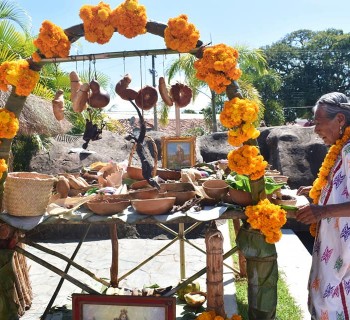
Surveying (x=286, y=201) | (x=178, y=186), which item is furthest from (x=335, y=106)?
(x=178, y=186)

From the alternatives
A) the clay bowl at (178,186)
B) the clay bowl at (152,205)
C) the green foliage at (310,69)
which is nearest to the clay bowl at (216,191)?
the clay bowl at (178,186)

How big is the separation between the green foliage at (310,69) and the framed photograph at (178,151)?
34.7m

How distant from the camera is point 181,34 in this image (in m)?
2.97

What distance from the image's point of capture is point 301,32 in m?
51.6

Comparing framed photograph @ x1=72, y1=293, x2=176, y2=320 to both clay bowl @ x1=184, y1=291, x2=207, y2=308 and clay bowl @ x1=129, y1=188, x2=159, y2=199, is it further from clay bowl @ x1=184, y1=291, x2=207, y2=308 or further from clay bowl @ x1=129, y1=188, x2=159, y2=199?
clay bowl @ x1=184, y1=291, x2=207, y2=308

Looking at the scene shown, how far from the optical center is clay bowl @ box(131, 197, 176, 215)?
3.00m

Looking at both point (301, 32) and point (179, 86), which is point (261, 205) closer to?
point (179, 86)

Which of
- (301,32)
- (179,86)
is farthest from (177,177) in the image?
(301,32)

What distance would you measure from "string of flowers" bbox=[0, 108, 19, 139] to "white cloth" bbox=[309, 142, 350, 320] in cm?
231

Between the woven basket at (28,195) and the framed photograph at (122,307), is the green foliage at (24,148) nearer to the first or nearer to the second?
the woven basket at (28,195)

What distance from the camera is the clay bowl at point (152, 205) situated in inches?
118

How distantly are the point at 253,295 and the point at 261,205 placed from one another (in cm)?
68

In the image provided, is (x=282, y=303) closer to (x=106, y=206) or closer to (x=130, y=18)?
(x=106, y=206)

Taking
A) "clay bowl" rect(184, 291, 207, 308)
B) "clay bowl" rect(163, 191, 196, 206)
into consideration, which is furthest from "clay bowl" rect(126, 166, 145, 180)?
"clay bowl" rect(184, 291, 207, 308)
